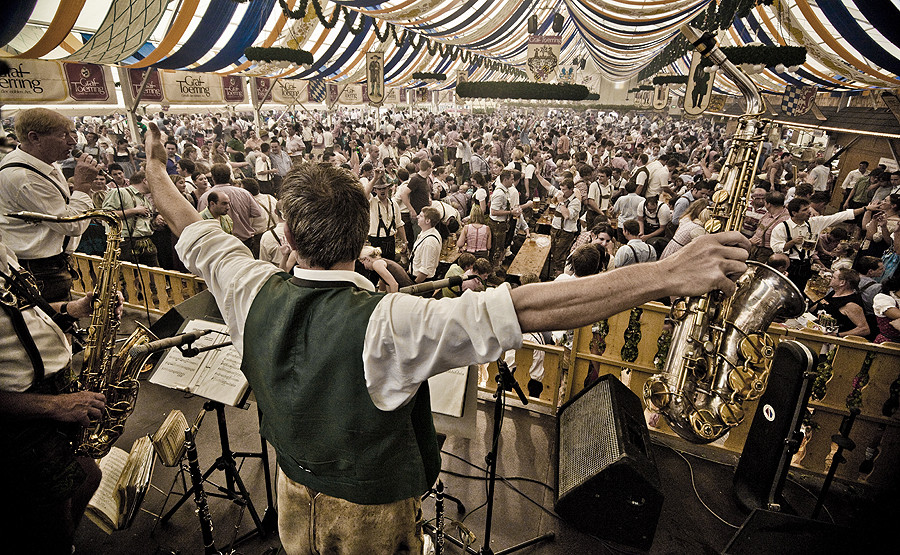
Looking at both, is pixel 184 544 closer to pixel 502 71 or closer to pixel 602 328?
pixel 602 328

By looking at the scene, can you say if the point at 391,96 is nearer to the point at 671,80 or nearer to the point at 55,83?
the point at 671,80

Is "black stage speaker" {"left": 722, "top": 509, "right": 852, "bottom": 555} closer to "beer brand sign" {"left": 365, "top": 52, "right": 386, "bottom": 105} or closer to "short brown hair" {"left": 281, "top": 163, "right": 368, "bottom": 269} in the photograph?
"short brown hair" {"left": 281, "top": 163, "right": 368, "bottom": 269}

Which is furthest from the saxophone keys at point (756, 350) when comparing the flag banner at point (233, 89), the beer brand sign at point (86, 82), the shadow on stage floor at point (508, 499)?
the flag banner at point (233, 89)

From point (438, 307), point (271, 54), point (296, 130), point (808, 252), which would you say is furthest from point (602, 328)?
point (296, 130)

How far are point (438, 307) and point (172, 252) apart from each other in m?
5.97

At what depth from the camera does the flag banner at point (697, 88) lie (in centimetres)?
784

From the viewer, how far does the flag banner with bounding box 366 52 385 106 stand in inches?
400

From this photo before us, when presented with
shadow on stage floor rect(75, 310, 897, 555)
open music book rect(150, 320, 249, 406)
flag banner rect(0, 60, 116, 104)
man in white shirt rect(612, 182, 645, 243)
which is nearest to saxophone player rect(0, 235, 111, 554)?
open music book rect(150, 320, 249, 406)

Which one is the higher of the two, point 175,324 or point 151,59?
point 151,59

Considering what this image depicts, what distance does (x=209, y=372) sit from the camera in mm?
2338

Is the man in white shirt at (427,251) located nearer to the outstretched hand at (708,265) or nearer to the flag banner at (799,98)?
the outstretched hand at (708,265)

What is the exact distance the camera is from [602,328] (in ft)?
11.6

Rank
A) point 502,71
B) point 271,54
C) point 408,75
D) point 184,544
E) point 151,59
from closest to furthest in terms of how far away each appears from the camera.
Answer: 1. point 184,544
2. point 271,54
3. point 151,59
4. point 408,75
5. point 502,71

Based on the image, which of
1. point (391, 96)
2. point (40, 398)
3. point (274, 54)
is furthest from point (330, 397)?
point (391, 96)
